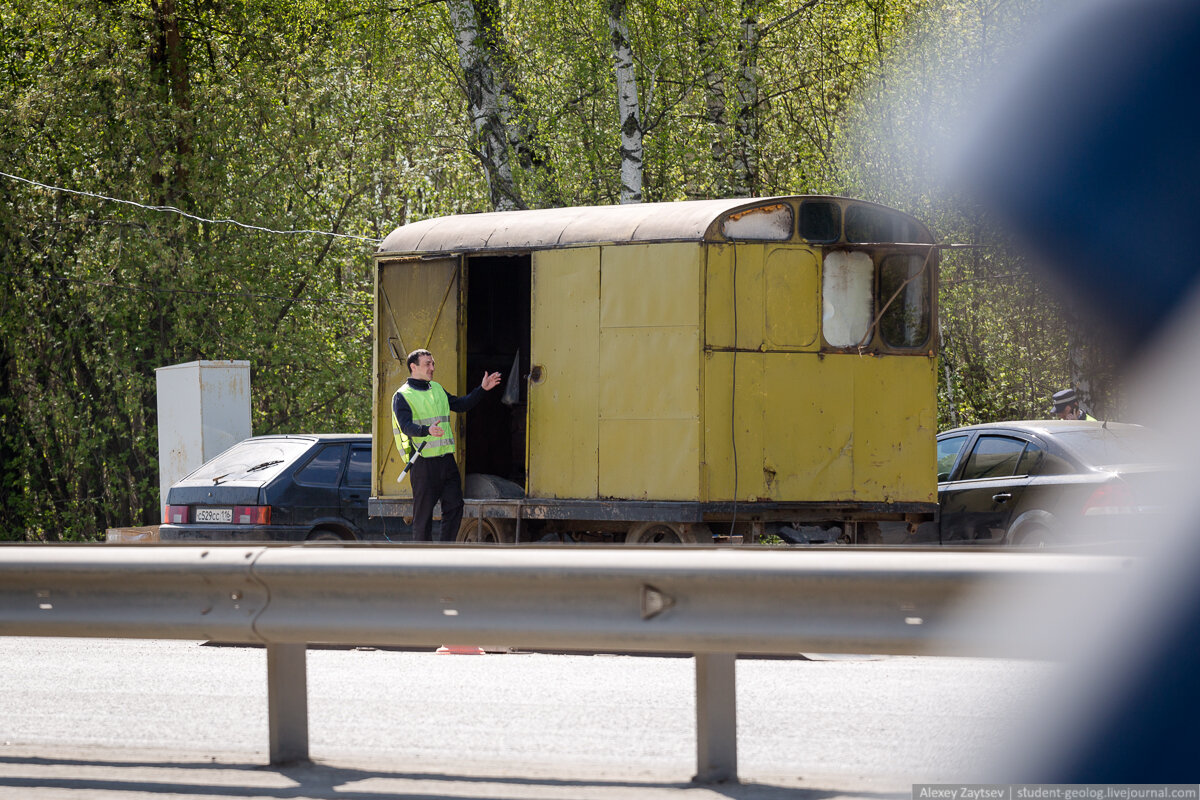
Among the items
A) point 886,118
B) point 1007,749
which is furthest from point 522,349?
point 886,118

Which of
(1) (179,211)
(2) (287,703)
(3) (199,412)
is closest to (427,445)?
(2) (287,703)

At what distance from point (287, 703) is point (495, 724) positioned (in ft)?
3.73

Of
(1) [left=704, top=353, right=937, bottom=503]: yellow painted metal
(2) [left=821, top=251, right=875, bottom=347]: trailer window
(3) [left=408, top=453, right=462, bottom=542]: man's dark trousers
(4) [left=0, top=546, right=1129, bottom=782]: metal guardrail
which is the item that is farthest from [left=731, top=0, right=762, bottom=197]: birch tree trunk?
(4) [left=0, top=546, right=1129, bottom=782]: metal guardrail

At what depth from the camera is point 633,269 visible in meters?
10.8

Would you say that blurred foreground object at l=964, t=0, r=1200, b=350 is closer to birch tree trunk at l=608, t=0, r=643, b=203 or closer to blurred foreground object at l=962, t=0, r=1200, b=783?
blurred foreground object at l=962, t=0, r=1200, b=783

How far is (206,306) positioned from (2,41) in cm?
746

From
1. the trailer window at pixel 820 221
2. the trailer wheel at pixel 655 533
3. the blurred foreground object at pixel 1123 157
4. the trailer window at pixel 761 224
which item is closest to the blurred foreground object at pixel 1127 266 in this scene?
the blurred foreground object at pixel 1123 157

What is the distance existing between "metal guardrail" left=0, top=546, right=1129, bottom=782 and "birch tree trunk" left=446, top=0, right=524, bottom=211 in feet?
56.3

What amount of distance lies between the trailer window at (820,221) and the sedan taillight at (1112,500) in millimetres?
2800

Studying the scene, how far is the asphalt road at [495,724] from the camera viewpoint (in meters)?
4.75

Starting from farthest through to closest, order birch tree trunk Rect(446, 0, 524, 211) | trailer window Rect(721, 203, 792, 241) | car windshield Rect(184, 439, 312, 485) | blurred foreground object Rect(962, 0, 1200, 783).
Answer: birch tree trunk Rect(446, 0, 524, 211) → car windshield Rect(184, 439, 312, 485) → trailer window Rect(721, 203, 792, 241) → blurred foreground object Rect(962, 0, 1200, 783)

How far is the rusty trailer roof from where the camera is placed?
1069 centimetres

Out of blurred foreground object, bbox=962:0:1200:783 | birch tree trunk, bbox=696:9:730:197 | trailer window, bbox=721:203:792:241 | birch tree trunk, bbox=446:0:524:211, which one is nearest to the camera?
blurred foreground object, bbox=962:0:1200:783

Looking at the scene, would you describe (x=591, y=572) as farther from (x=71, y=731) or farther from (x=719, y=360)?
(x=719, y=360)
